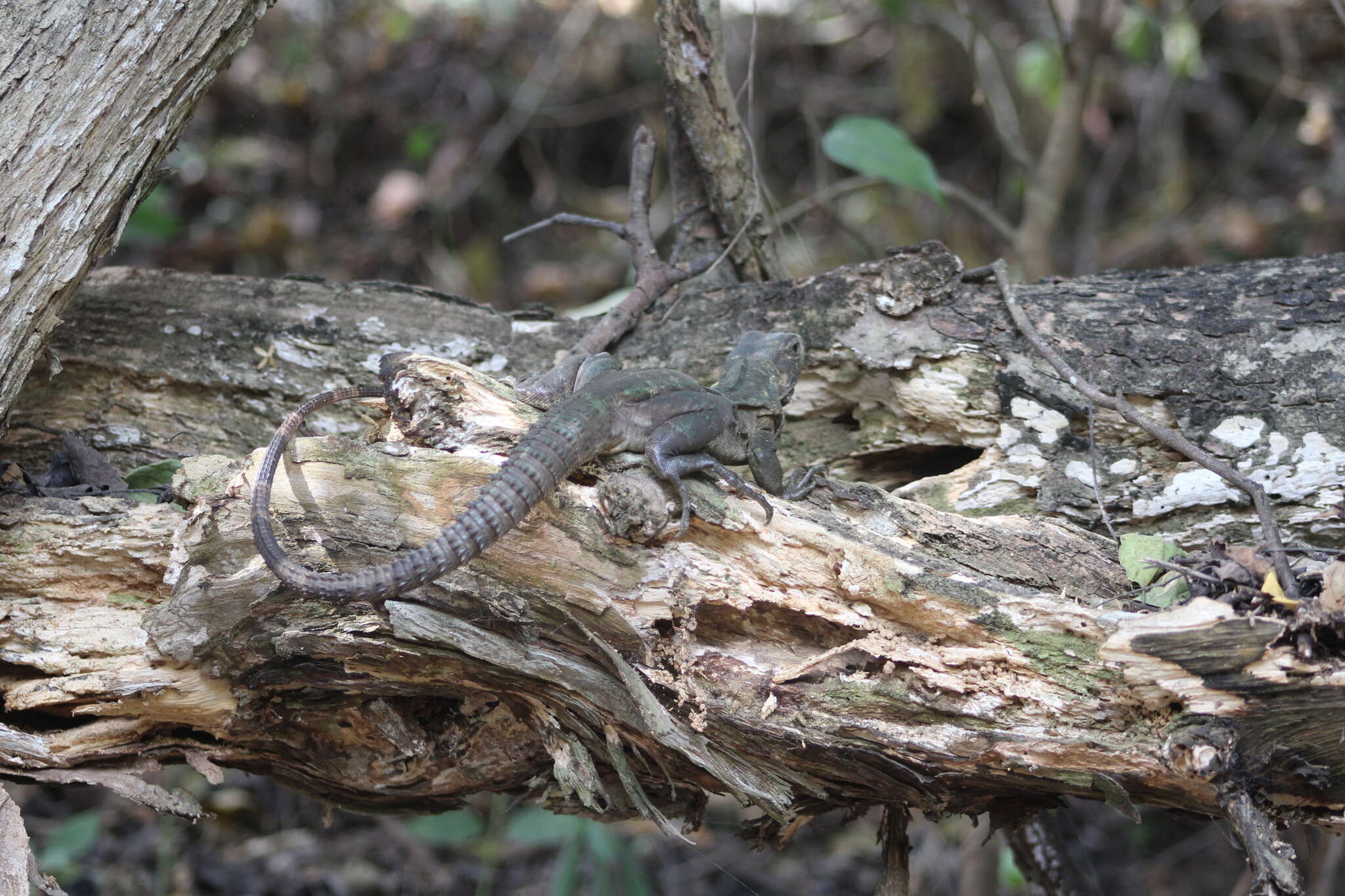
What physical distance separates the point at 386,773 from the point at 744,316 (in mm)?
2364

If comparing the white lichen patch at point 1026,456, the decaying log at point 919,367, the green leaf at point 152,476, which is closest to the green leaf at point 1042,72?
the decaying log at point 919,367

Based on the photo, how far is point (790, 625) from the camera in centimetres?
296

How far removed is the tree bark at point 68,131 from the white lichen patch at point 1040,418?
127 inches

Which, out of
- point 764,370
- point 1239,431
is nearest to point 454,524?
point 764,370

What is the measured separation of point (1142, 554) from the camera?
9.92 feet

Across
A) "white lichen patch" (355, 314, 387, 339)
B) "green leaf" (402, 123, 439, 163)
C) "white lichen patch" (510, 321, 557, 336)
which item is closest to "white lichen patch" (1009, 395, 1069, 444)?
"white lichen patch" (510, 321, 557, 336)

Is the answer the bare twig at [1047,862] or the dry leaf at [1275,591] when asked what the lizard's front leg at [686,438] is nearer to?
the dry leaf at [1275,591]

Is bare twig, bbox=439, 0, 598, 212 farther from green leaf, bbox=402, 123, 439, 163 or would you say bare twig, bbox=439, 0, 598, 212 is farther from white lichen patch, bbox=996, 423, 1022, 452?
white lichen patch, bbox=996, 423, 1022, 452

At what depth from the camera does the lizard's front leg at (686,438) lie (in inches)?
119

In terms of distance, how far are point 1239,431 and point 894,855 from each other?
2001 mm

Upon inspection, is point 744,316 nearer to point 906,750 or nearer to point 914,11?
point 906,750

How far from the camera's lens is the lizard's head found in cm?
376

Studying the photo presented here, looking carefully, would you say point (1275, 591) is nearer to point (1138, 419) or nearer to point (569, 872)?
point (1138, 419)

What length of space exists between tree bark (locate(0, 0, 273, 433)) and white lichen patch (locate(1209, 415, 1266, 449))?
3.89 m
